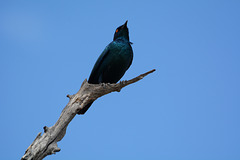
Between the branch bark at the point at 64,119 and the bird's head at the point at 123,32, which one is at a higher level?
the bird's head at the point at 123,32

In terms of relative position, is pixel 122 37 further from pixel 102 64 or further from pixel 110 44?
pixel 102 64

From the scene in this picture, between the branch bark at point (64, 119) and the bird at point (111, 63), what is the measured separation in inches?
20.6

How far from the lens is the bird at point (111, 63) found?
534 centimetres

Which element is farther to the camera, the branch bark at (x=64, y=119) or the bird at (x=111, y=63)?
the bird at (x=111, y=63)

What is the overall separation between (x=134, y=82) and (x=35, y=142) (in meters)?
2.09

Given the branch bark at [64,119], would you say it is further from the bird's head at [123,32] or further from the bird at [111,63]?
the bird's head at [123,32]

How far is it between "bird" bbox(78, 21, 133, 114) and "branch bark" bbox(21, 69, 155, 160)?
524mm

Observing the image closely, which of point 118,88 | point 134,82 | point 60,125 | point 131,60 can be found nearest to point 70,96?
point 60,125

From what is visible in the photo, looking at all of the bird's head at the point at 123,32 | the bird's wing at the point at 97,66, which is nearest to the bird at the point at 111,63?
the bird's wing at the point at 97,66

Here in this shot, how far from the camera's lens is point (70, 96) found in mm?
4883

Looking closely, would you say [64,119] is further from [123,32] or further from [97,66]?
[123,32]

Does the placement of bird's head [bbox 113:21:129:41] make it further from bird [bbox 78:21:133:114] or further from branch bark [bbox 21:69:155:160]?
branch bark [bbox 21:69:155:160]

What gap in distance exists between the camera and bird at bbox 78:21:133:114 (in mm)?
5336

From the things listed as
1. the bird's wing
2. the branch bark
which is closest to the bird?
A: the bird's wing
